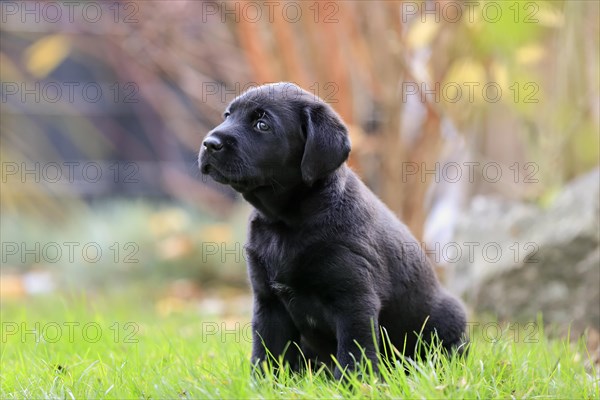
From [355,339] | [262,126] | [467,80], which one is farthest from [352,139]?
[355,339]

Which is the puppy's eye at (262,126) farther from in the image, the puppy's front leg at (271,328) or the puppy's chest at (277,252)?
the puppy's front leg at (271,328)

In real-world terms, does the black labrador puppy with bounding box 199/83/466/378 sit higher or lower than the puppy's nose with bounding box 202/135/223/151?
lower

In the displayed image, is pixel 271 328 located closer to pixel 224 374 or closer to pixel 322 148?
pixel 224 374

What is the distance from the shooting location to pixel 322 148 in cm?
309

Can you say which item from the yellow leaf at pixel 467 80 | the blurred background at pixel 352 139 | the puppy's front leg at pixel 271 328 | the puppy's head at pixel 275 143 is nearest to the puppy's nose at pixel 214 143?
the puppy's head at pixel 275 143

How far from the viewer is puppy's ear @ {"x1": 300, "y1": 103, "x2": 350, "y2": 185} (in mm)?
3086

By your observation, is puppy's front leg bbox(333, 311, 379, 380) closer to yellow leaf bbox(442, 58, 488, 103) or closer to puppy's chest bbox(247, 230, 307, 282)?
puppy's chest bbox(247, 230, 307, 282)

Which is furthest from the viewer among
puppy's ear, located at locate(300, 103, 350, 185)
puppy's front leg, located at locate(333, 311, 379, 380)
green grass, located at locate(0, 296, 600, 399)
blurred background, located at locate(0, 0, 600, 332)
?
blurred background, located at locate(0, 0, 600, 332)

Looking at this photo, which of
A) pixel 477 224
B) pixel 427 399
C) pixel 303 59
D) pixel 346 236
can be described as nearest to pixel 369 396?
pixel 427 399

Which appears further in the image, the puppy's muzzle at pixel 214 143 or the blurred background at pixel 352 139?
the blurred background at pixel 352 139

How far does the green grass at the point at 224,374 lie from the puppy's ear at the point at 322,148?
2.42ft

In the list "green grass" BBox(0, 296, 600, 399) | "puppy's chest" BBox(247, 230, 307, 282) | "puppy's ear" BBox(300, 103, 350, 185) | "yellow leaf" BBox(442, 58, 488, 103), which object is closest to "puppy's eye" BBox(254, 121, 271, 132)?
"puppy's ear" BBox(300, 103, 350, 185)

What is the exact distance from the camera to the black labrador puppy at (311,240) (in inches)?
120

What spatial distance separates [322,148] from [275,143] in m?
0.19
